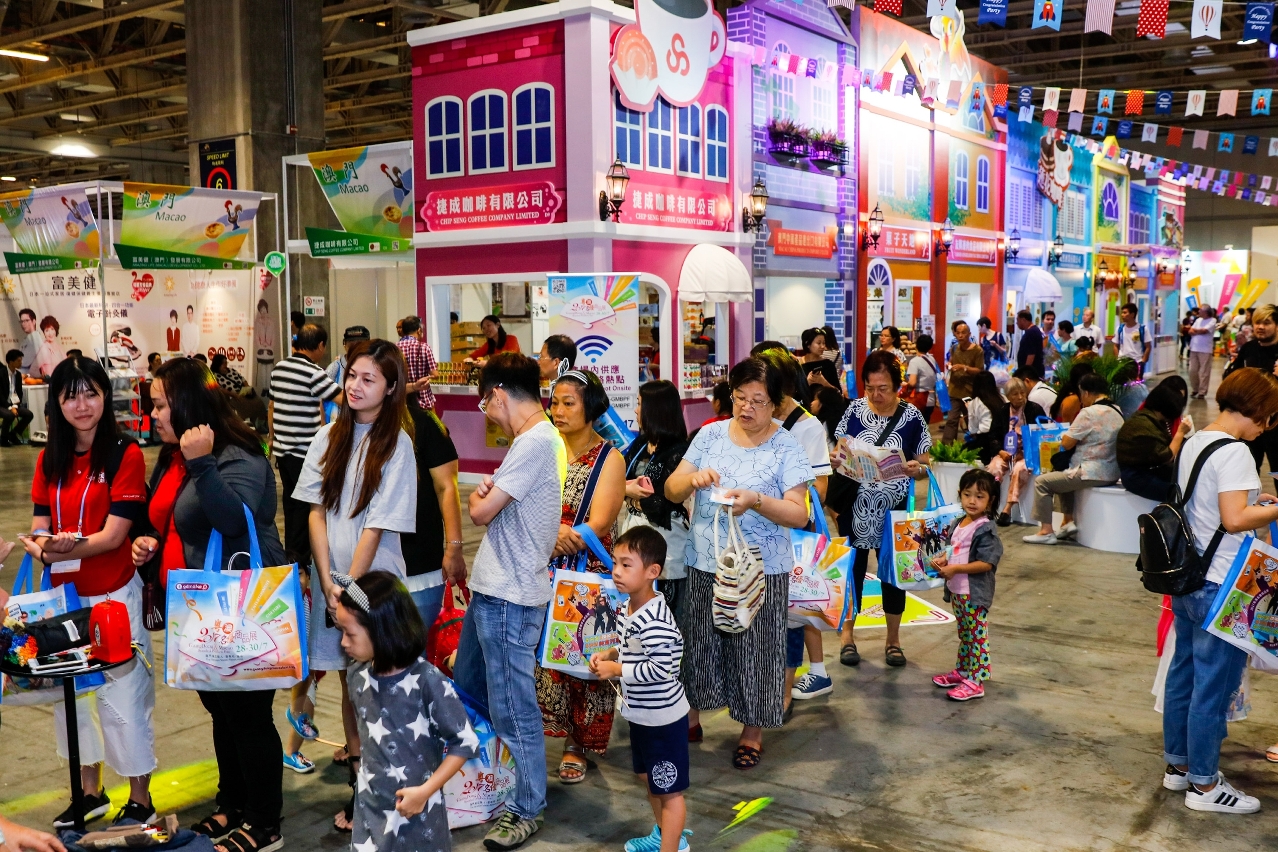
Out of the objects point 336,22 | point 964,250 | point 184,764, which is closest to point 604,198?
point 184,764

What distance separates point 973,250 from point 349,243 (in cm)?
1015

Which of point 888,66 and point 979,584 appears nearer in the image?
point 979,584

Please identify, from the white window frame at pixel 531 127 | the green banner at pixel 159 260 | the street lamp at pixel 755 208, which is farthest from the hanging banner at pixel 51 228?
the street lamp at pixel 755 208

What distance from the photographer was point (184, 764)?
413 cm

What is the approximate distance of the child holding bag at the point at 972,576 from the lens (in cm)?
483

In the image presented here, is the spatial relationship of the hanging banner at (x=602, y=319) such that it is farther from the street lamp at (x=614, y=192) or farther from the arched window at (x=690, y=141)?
the arched window at (x=690, y=141)

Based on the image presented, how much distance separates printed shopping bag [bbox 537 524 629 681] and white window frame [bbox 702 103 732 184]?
875 centimetres

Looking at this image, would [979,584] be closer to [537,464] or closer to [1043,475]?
[537,464]

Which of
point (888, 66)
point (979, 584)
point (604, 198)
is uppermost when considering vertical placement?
point (888, 66)

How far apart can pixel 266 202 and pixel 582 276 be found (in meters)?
8.80

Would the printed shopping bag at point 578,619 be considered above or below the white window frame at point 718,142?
below

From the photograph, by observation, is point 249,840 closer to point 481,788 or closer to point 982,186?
point 481,788

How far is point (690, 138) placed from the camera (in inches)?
449

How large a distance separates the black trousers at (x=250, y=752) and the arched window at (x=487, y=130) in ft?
26.4
